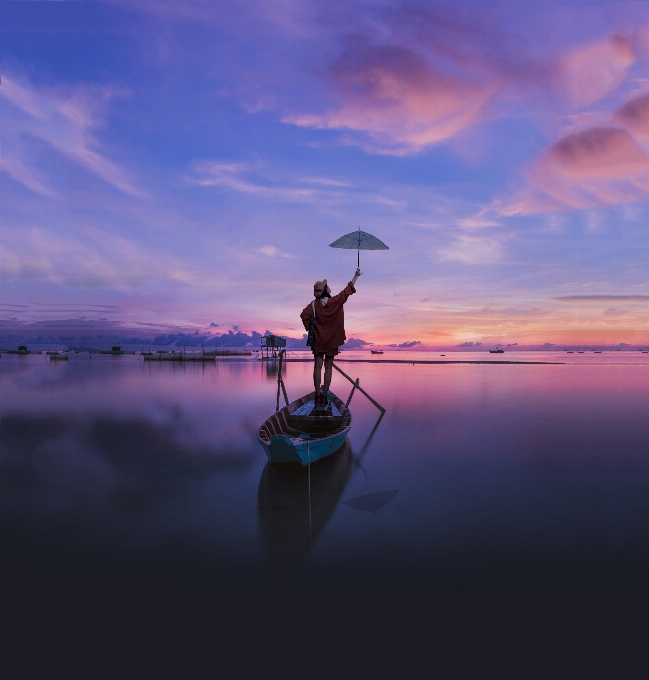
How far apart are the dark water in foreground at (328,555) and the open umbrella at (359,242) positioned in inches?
233

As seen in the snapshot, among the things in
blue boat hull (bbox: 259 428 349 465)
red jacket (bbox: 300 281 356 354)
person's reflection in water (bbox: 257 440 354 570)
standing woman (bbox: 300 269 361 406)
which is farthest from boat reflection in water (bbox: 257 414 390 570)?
red jacket (bbox: 300 281 356 354)

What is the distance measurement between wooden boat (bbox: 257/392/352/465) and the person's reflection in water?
404 millimetres

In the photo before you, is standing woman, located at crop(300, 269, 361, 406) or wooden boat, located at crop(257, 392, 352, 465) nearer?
wooden boat, located at crop(257, 392, 352, 465)

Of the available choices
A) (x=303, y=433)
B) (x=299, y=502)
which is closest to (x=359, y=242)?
(x=303, y=433)

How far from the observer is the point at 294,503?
6203 millimetres

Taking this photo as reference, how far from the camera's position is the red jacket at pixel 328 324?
30.3 ft

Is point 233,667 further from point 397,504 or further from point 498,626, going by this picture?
point 397,504

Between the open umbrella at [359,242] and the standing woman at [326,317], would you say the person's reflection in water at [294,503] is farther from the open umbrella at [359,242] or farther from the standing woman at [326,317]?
the open umbrella at [359,242]

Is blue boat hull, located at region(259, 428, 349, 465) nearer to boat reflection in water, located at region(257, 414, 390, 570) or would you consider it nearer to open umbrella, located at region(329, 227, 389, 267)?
boat reflection in water, located at region(257, 414, 390, 570)

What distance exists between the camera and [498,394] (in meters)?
22.6

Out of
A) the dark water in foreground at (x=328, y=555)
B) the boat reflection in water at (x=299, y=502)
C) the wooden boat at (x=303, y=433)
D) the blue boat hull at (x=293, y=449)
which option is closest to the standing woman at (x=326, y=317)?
the wooden boat at (x=303, y=433)

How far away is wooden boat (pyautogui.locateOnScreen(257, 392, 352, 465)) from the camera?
23.3ft

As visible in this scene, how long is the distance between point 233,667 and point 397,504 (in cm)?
387

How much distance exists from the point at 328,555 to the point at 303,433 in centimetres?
417
